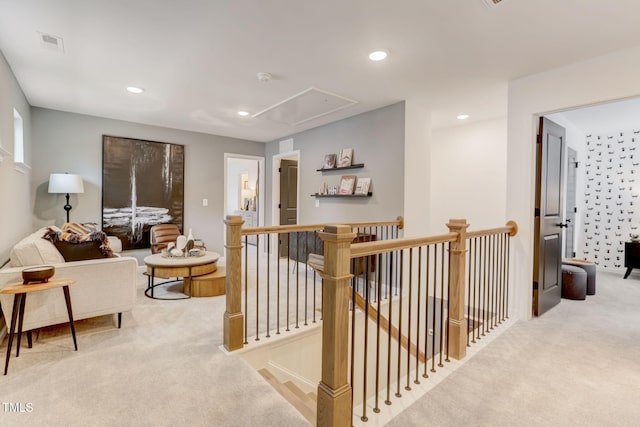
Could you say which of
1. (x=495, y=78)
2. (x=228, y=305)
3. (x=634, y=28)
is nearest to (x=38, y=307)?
(x=228, y=305)

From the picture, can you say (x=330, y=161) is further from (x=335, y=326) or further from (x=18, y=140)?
(x=18, y=140)

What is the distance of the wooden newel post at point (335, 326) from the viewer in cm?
132

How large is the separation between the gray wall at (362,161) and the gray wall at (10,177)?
3.55 meters

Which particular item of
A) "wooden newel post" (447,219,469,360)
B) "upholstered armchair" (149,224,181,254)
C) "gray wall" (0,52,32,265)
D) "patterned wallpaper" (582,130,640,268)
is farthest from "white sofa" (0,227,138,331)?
"patterned wallpaper" (582,130,640,268)

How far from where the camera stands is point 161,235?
4.78 m

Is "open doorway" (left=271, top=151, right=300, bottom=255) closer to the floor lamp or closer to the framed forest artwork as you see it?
the framed forest artwork

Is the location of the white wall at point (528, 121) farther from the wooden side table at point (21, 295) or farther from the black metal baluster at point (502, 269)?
the wooden side table at point (21, 295)

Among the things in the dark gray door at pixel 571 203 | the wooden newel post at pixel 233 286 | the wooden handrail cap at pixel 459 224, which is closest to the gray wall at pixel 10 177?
the wooden newel post at pixel 233 286

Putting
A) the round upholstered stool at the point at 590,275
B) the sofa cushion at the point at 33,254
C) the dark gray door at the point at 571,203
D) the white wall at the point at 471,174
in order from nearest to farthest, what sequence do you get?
1. the sofa cushion at the point at 33,254
2. the round upholstered stool at the point at 590,275
3. the white wall at the point at 471,174
4. the dark gray door at the point at 571,203

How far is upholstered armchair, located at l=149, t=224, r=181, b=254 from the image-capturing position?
4.62 metres

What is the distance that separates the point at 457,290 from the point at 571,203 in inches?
181

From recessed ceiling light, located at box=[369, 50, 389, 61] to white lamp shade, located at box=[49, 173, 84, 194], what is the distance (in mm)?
4039

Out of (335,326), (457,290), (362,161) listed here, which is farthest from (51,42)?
(457,290)

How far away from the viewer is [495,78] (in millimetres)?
3037
